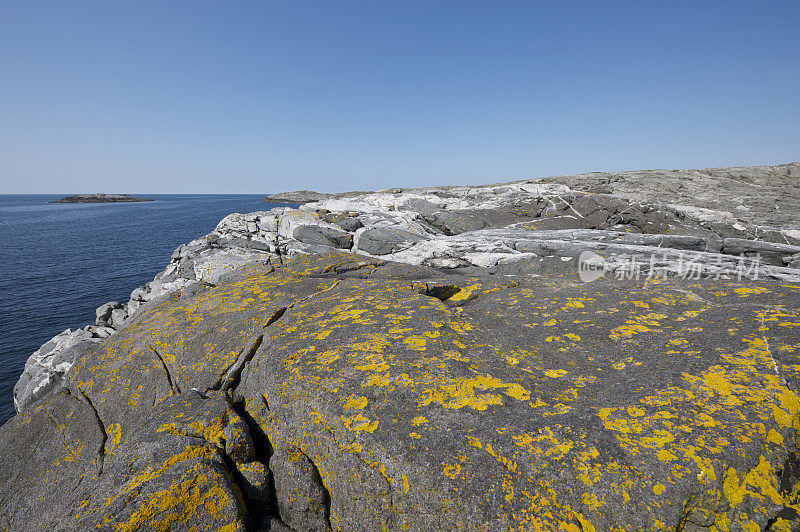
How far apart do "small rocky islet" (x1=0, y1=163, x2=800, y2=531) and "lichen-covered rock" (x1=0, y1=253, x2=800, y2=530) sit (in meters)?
0.03

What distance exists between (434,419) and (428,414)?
0.45 feet

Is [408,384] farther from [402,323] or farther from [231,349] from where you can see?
[231,349]

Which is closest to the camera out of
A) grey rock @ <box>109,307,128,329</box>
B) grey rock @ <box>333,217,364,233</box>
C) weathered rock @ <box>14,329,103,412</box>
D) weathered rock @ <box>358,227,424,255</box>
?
weathered rock @ <box>14,329,103,412</box>

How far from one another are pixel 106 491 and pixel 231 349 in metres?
3.58

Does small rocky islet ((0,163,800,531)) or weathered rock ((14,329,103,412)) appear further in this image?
weathered rock ((14,329,103,412))

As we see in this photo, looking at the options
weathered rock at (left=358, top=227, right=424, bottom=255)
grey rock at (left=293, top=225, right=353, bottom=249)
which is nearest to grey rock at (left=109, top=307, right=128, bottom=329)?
grey rock at (left=293, top=225, right=353, bottom=249)

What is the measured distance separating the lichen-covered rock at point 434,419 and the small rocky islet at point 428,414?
1.2 inches

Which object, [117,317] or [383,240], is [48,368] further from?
[383,240]

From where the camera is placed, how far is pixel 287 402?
5957 mm

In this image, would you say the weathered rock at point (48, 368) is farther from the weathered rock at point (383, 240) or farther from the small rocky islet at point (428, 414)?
the weathered rock at point (383, 240)

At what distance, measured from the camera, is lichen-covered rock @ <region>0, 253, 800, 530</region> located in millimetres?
4027

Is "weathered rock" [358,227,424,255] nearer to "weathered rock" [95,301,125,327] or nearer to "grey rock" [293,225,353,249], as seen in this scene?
"grey rock" [293,225,353,249]

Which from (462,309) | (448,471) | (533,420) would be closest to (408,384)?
(448,471)

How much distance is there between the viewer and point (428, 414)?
5180 mm
